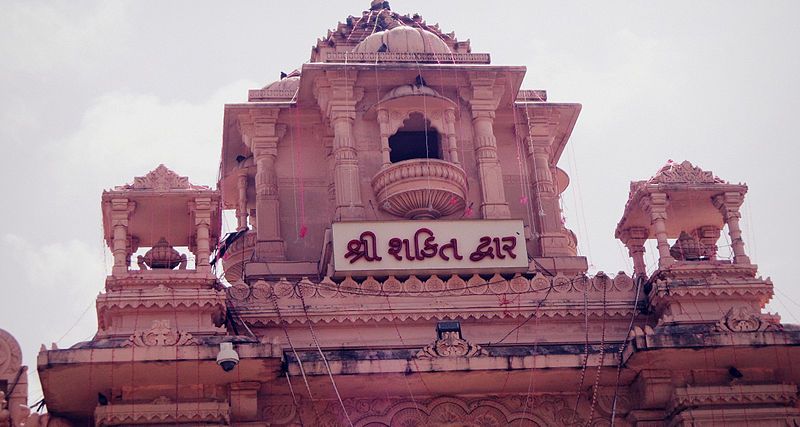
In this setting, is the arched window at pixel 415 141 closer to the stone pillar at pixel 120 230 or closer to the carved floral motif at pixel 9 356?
the stone pillar at pixel 120 230

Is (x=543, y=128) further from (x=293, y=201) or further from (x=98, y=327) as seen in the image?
(x=98, y=327)

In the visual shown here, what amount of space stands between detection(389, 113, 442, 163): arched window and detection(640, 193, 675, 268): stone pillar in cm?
538

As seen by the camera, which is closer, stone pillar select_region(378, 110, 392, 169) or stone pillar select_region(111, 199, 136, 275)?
stone pillar select_region(111, 199, 136, 275)

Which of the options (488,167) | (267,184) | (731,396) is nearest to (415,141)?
(488,167)

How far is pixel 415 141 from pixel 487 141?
2394mm

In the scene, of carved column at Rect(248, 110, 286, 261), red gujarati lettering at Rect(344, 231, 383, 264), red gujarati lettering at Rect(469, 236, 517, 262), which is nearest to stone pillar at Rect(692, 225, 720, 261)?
red gujarati lettering at Rect(469, 236, 517, 262)

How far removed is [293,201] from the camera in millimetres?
29531

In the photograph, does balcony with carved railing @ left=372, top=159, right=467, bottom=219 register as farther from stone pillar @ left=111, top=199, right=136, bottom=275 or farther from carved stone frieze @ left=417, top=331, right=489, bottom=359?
stone pillar @ left=111, top=199, right=136, bottom=275

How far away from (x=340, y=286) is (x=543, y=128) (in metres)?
8.20

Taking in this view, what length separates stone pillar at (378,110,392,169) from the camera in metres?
28.6

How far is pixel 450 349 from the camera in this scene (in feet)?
75.2

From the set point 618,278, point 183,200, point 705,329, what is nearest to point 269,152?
point 183,200

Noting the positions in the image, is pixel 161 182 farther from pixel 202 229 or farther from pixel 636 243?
pixel 636 243

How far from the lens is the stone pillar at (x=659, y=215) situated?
25.7 m
